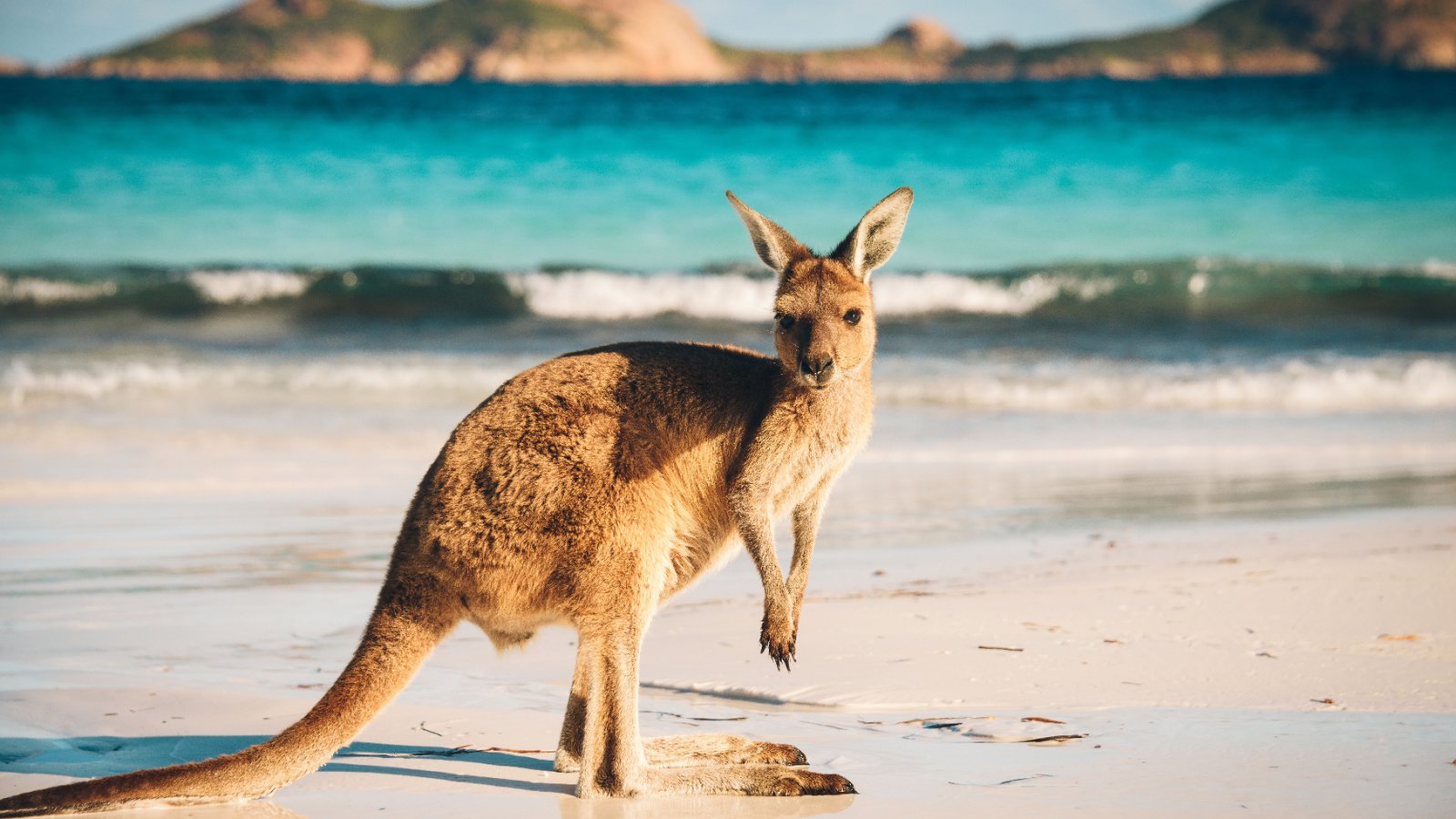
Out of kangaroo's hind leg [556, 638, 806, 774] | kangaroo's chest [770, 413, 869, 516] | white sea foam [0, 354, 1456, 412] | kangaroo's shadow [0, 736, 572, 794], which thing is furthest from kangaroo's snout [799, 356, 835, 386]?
white sea foam [0, 354, 1456, 412]

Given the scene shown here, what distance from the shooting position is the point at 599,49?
62344 millimetres

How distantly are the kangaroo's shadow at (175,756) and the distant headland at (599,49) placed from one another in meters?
45.7

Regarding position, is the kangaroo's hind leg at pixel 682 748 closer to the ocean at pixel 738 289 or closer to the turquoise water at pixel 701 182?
the ocean at pixel 738 289

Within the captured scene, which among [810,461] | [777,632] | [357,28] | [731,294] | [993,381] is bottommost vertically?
[777,632]

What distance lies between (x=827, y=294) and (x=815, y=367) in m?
0.21

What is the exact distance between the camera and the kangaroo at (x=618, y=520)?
3213mm

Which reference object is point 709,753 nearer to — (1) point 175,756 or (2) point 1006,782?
(2) point 1006,782

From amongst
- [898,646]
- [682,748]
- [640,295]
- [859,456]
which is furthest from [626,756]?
[640,295]

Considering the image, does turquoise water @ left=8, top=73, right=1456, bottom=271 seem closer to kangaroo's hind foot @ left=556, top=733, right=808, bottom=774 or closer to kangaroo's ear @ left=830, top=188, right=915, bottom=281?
kangaroo's ear @ left=830, top=188, right=915, bottom=281

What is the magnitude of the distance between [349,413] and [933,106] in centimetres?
2479

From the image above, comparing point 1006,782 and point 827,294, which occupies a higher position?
point 827,294

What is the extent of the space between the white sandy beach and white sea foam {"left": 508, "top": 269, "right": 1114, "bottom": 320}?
7704 millimetres

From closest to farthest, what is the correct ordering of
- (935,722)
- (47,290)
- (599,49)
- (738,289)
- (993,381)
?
1. (935,722)
2. (993,381)
3. (47,290)
4. (738,289)
5. (599,49)

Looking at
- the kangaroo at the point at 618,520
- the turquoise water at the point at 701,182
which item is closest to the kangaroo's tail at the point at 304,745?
the kangaroo at the point at 618,520
